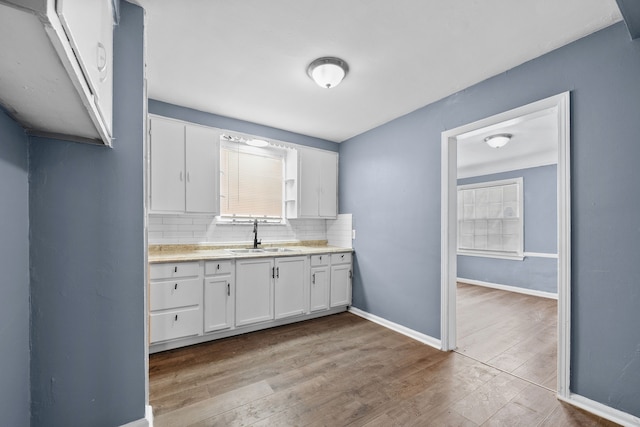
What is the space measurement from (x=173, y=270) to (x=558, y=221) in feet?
10.7

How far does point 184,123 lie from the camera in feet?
10.1

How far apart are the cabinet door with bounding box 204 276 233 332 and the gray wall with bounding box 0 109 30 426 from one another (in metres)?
1.52

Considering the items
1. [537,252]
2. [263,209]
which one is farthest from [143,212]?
[537,252]

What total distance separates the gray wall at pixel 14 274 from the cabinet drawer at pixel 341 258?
293 centimetres

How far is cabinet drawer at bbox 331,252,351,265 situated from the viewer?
3.81 m

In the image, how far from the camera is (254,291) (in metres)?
3.16

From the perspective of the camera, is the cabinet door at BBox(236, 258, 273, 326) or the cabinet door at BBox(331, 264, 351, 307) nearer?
the cabinet door at BBox(236, 258, 273, 326)

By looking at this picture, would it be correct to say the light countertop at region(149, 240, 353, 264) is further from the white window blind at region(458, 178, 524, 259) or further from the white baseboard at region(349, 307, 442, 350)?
the white window blind at region(458, 178, 524, 259)

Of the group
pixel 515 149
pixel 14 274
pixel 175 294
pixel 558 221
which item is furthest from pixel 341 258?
pixel 515 149

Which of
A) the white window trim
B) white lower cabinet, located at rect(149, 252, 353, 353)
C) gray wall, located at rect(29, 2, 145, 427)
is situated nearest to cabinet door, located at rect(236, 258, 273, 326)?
white lower cabinet, located at rect(149, 252, 353, 353)

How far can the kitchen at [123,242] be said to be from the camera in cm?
140

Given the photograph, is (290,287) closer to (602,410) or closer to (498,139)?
(602,410)

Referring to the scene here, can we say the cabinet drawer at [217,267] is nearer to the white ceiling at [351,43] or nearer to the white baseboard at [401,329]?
the white ceiling at [351,43]

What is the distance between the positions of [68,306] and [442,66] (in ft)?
9.93
